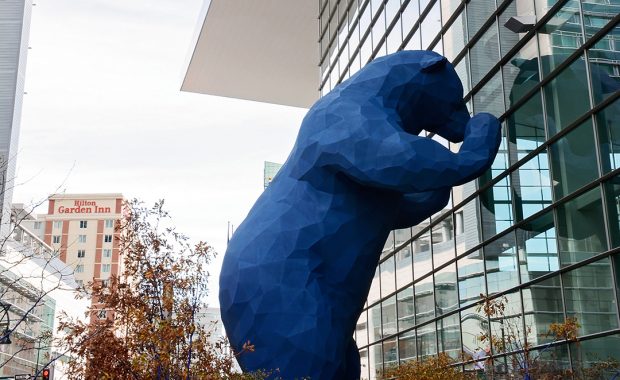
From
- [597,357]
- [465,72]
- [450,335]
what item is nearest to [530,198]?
[597,357]

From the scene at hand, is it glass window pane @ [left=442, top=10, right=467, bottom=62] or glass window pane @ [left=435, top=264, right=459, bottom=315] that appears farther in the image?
glass window pane @ [left=442, top=10, right=467, bottom=62]

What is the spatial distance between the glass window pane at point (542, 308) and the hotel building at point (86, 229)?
7386cm

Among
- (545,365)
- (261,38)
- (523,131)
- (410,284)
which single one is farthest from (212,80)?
(545,365)

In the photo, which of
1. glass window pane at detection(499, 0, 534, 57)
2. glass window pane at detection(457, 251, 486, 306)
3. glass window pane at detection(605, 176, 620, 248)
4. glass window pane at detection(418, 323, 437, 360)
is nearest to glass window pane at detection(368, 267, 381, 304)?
glass window pane at detection(418, 323, 437, 360)

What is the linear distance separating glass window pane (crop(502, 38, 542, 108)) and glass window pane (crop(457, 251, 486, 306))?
2.64 m

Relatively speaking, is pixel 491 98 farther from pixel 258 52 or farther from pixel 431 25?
pixel 258 52

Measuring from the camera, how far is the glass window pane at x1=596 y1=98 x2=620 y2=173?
9.69 metres

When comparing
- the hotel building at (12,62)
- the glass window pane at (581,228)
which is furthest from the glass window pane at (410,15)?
the hotel building at (12,62)

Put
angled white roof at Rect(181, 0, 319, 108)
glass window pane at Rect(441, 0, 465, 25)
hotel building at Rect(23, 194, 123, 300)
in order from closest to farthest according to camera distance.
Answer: glass window pane at Rect(441, 0, 465, 25) → angled white roof at Rect(181, 0, 319, 108) → hotel building at Rect(23, 194, 123, 300)

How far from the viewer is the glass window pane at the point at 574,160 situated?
10.2 m

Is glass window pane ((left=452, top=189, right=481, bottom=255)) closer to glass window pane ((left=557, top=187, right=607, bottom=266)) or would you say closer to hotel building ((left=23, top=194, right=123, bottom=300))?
glass window pane ((left=557, top=187, right=607, bottom=266))

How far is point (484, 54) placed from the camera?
13.4 m

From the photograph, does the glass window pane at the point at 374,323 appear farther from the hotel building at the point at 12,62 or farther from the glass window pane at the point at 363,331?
the hotel building at the point at 12,62

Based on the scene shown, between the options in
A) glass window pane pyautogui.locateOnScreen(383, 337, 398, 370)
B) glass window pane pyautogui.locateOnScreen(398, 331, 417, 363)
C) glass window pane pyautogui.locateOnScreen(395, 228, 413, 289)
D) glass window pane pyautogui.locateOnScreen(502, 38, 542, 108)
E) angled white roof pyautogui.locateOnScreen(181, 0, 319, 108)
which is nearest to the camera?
glass window pane pyautogui.locateOnScreen(502, 38, 542, 108)
